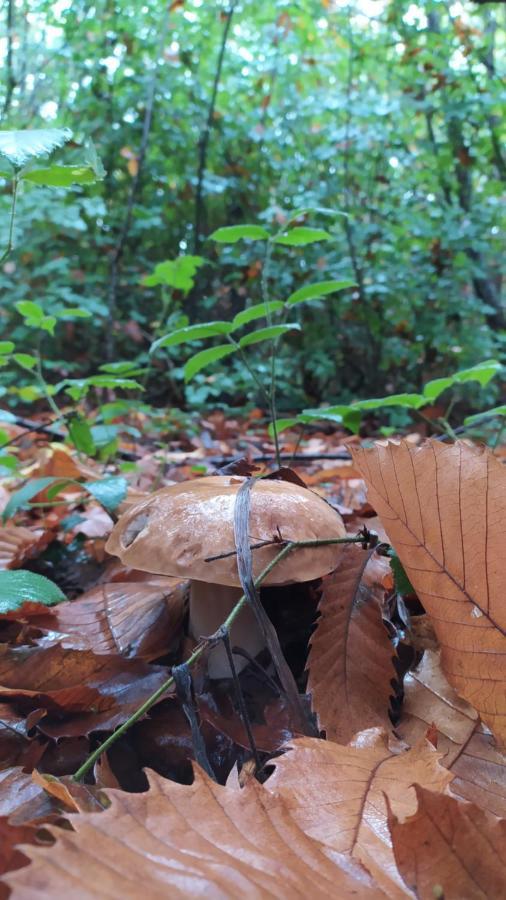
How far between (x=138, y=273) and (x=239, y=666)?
6.58m

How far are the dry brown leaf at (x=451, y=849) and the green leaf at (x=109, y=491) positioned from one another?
Answer: 1.01m

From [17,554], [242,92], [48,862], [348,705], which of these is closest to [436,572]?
[348,705]

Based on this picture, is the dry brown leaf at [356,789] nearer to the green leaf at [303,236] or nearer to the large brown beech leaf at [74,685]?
the large brown beech leaf at [74,685]

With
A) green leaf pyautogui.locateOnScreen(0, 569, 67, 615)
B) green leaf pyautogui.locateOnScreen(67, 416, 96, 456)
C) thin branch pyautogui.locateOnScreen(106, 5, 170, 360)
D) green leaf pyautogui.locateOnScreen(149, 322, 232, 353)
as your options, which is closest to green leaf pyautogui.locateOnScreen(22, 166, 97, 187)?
green leaf pyautogui.locateOnScreen(149, 322, 232, 353)

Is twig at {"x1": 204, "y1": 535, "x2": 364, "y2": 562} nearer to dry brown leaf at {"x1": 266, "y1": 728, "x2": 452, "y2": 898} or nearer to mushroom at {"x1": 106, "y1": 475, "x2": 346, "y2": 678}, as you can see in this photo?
mushroom at {"x1": 106, "y1": 475, "x2": 346, "y2": 678}

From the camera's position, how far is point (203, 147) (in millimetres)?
6520

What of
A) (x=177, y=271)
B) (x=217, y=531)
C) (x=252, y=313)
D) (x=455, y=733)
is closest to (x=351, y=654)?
(x=455, y=733)

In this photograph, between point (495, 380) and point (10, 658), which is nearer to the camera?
point (10, 658)

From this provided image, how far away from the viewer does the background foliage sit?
6059mm

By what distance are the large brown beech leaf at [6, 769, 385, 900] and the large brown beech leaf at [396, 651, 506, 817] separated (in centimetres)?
26

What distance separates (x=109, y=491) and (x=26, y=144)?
830 millimetres

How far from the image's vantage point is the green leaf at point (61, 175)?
1014 mm

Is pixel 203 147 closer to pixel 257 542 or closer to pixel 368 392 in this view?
pixel 368 392

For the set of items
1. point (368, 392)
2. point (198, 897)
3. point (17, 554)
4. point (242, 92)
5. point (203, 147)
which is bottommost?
point (368, 392)
